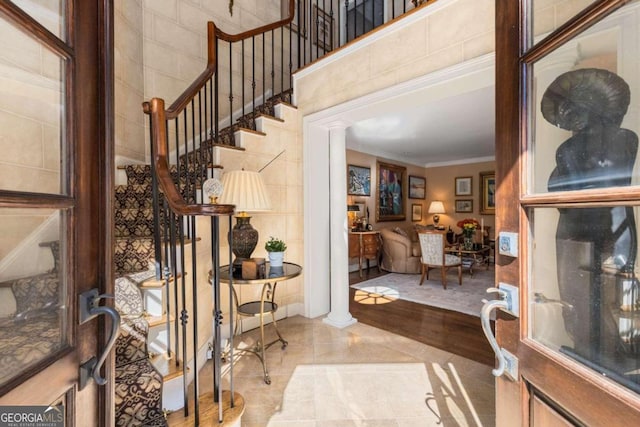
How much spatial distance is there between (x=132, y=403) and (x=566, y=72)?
1902 mm

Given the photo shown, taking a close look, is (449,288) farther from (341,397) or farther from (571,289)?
(571,289)

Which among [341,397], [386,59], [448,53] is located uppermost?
[386,59]

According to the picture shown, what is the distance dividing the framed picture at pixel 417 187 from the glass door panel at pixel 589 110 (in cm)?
660

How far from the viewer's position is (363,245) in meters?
5.21

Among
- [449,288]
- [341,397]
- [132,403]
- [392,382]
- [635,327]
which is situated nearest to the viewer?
[635,327]

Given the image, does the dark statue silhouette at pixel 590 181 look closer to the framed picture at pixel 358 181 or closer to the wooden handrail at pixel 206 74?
the wooden handrail at pixel 206 74

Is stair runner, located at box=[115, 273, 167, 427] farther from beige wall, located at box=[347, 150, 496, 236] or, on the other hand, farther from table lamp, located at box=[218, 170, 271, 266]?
beige wall, located at box=[347, 150, 496, 236]

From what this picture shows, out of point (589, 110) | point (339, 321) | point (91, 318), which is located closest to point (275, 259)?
point (339, 321)

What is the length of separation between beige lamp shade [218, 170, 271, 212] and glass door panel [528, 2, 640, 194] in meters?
1.55

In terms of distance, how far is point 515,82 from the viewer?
31.5 inches

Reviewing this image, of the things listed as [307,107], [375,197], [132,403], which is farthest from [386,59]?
[375,197]

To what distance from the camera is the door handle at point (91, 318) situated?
65 cm

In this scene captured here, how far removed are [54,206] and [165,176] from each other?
0.72 metres

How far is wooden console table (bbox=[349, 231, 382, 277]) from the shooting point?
5.11 meters
